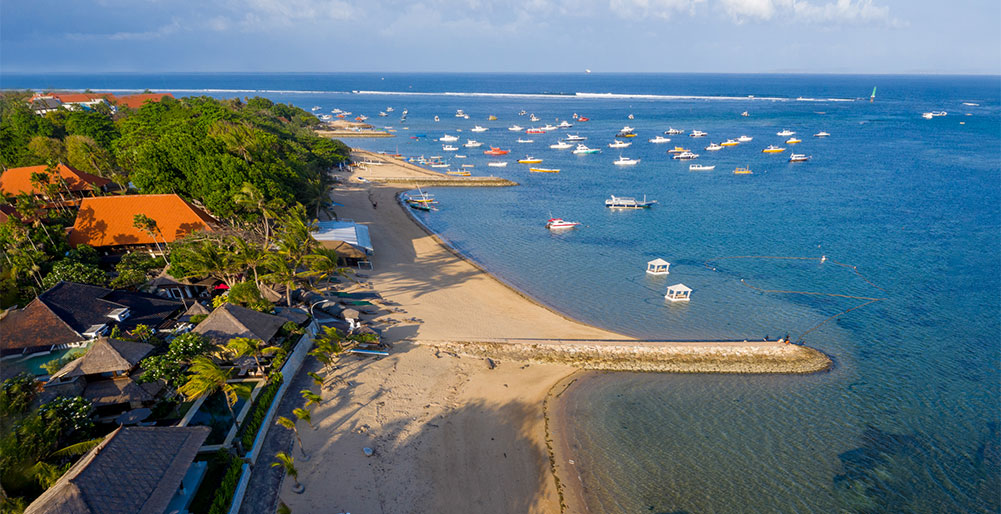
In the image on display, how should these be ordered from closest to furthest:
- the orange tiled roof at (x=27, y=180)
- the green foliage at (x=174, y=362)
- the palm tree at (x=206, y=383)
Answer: the palm tree at (x=206, y=383)
the green foliage at (x=174, y=362)
the orange tiled roof at (x=27, y=180)

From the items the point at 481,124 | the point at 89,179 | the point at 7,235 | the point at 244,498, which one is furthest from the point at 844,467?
the point at 481,124

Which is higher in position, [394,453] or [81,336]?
[81,336]

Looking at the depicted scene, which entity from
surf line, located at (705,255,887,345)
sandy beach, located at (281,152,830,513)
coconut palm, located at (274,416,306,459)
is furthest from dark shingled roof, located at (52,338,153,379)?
surf line, located at (705,255,887,345)

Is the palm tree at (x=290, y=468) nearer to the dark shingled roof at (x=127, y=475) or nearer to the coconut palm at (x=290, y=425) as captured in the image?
the coconut palm at (x=290, y=425)

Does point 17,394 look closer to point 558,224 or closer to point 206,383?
point 206,383

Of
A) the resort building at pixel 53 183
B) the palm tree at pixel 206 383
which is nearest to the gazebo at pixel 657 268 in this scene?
the palm tree at pixel 206 383

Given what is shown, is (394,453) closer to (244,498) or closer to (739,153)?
(244,498)
